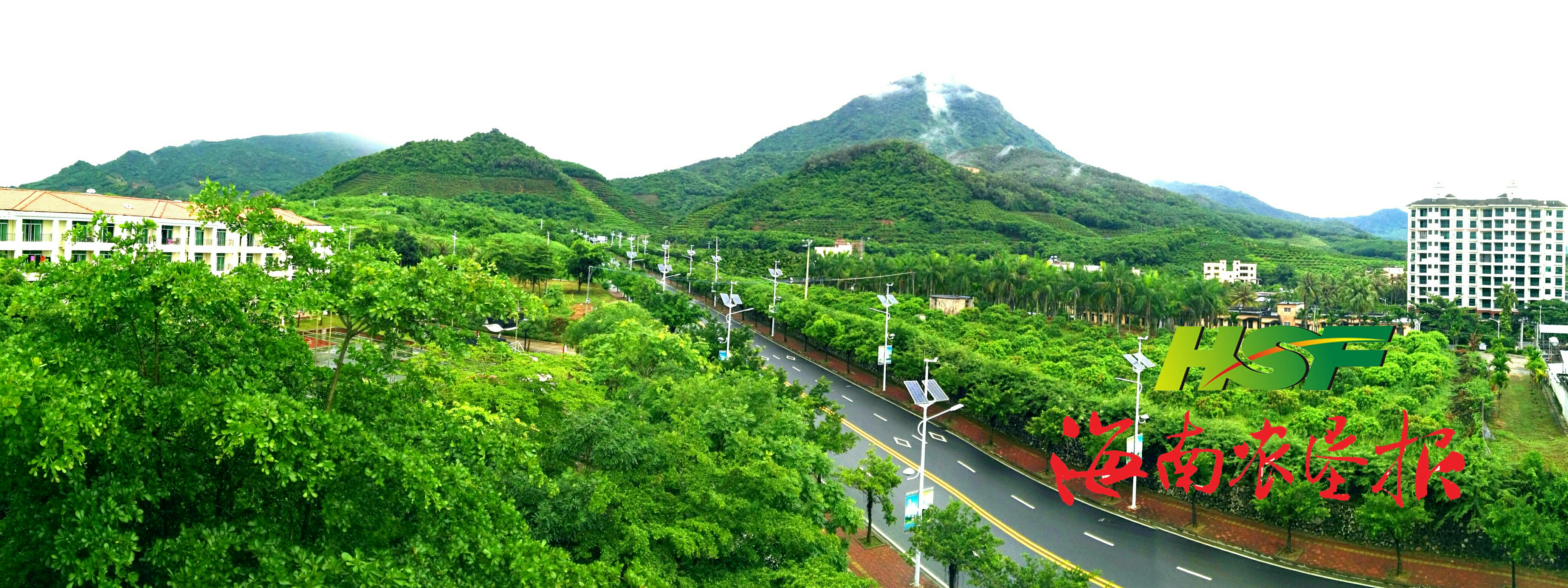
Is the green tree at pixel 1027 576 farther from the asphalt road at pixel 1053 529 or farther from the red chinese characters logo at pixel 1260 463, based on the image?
the red chinese characters logo at pixel 1260 463

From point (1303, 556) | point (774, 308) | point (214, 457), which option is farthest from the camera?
point (774, 308)

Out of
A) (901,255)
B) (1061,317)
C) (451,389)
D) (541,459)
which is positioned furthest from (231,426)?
(901,255)

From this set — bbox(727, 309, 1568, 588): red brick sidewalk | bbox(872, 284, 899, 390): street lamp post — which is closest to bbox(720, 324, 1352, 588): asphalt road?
bbox(727, 309, 1568, 588): red brick sidewalk

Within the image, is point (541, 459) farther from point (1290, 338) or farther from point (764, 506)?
point (1290, 338)

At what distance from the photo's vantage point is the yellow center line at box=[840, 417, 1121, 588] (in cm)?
1888

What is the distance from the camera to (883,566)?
64.6 ft

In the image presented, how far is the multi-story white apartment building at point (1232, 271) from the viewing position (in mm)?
80625

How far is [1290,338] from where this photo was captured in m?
24.2

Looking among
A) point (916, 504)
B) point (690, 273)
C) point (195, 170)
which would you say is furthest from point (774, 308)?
point (195, 170)

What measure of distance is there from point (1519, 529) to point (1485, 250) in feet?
204

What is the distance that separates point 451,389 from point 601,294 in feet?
112

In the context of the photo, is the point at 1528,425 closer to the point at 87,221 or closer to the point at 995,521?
the point at 995,521

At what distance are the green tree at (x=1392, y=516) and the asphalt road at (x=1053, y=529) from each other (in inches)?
55.0

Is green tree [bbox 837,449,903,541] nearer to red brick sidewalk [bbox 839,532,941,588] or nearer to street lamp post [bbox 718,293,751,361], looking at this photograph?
red brick sidewalk [bbox 839,532,941,588]
